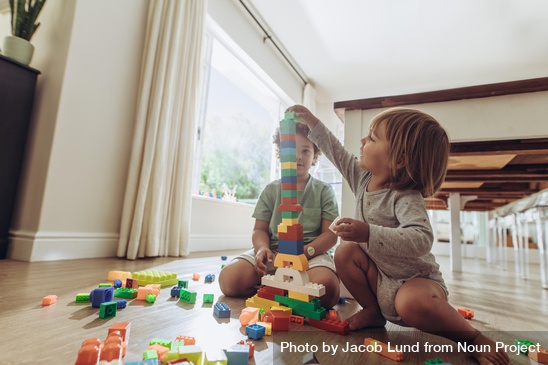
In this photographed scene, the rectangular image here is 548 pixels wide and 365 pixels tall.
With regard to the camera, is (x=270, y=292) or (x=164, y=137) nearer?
(x=270, y=292)

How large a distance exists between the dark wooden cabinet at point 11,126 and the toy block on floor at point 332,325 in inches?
62.5

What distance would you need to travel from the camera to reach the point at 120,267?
57.1 inches

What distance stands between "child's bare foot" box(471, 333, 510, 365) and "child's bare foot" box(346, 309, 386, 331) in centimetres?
22

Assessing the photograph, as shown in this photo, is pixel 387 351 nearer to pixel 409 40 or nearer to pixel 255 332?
pixel 255 332

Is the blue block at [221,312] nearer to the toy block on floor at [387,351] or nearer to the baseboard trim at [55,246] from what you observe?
the toy block on floor at [387,351]

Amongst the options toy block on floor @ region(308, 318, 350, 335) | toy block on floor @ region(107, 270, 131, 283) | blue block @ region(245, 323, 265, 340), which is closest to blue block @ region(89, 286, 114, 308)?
toy block on floor @ region(107, 270, 131, 283)

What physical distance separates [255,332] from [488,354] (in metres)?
0.46

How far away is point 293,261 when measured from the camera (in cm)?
81

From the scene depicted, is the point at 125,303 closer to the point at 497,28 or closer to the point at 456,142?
the point at 456,142

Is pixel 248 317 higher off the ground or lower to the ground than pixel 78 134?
lower

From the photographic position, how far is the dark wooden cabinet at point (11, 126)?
4.95 ft

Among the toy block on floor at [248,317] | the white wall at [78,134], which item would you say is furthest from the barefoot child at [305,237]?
the white wall at [78,134]

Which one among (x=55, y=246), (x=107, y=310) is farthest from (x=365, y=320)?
(x=55, y=246)

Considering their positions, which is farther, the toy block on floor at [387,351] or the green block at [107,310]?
the green block at [107,310]
